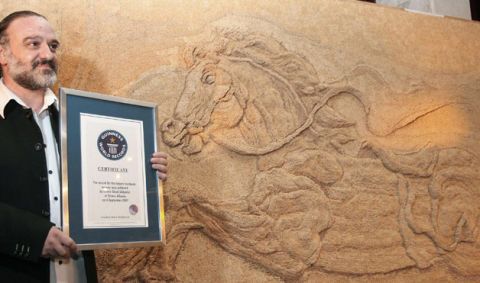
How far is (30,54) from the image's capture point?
8.86 feet

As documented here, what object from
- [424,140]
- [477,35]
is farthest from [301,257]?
[477,35]

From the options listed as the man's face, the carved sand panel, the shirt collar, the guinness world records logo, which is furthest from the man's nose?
the carved sand panel

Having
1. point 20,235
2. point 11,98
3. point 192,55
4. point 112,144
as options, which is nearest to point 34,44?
point 11,98

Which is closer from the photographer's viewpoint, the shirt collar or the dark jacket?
the dark jacket

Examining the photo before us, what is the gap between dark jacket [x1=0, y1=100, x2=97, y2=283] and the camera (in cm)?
224

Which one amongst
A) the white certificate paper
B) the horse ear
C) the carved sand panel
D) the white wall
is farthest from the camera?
the white wall

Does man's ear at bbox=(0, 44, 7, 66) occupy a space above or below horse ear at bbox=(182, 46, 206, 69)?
below

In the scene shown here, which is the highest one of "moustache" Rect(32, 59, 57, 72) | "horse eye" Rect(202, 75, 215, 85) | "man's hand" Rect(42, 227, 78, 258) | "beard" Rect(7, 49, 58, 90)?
"horse eye" Rect(202, 75, 215, 85)

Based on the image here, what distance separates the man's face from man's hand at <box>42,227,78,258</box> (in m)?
0.74

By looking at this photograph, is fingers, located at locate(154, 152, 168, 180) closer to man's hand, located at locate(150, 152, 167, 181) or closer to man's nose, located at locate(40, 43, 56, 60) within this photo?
man's hand, located at locate(150, 152, 167, 181)

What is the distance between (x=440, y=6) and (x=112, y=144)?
12.7 ft

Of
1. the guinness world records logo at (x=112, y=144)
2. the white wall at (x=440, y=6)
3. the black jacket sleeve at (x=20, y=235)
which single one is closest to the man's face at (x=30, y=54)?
the guinness world records logo at (x=112, y=144)

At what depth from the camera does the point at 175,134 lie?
3643 mm

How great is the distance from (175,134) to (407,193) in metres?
1.77
